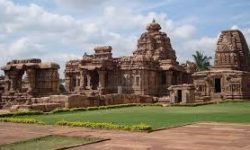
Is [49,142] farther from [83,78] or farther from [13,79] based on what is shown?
[83,78]

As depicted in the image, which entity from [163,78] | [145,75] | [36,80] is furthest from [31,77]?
[163,78]

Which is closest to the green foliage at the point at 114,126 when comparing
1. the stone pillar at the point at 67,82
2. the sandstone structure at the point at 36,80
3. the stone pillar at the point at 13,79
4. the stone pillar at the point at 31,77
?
the sandstone structure at the point at 36,80

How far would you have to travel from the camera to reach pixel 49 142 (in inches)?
362

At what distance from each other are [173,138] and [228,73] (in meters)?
31.7

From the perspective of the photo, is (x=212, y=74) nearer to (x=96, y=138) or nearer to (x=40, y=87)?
(x=40, y=87)

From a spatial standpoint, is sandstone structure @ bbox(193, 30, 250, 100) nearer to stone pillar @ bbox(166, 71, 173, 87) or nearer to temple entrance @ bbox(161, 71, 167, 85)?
stone pillar @ bbox(166, 71, 173, 87)

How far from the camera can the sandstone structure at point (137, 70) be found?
40.5 meters

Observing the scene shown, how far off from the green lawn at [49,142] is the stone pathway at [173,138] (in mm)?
445

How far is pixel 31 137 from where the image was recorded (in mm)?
10078

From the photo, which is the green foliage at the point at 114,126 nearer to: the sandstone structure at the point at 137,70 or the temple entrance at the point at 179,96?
the temple entrance at the point at 179,96

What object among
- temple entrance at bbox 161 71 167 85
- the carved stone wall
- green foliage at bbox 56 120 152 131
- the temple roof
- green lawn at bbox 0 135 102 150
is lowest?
green lawn at bbox 0 135 102 150

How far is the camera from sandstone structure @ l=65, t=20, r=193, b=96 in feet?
133

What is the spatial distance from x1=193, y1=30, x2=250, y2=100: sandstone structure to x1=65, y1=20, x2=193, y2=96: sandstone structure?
3.78 metres

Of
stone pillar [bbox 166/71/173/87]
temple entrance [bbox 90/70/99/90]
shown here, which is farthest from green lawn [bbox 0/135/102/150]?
temple entrance [bbox 90/70/99/90]
